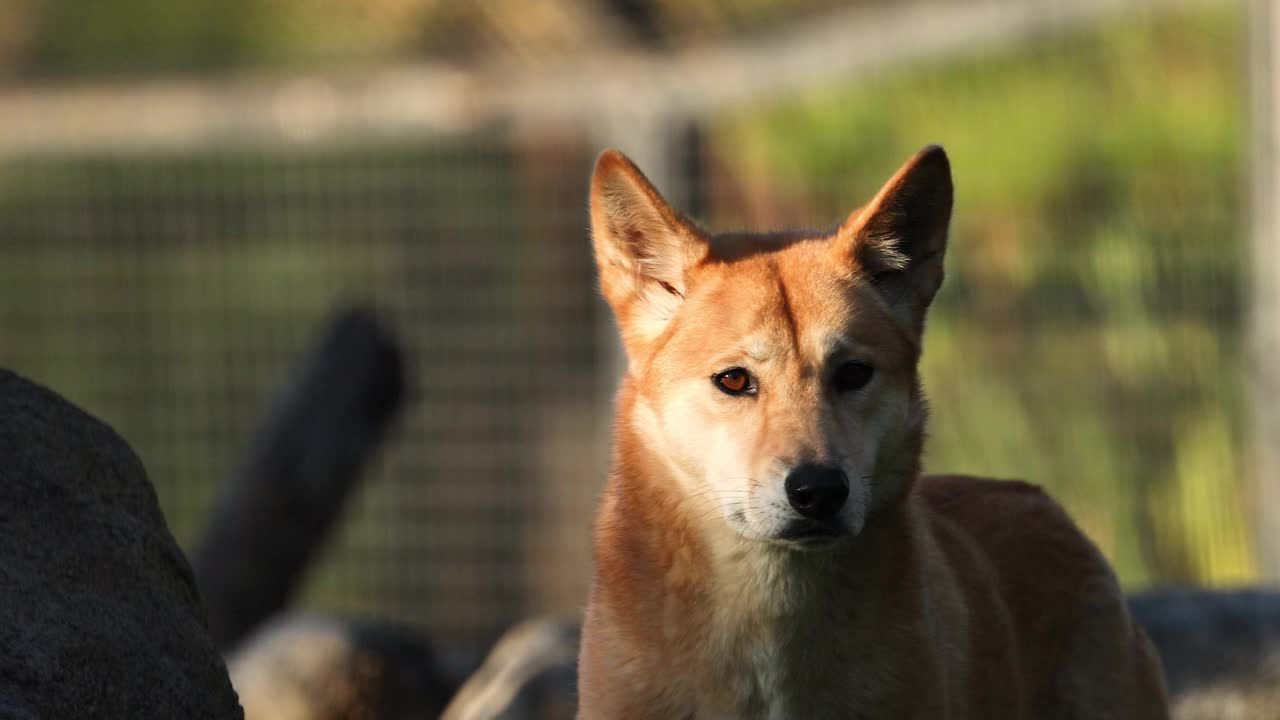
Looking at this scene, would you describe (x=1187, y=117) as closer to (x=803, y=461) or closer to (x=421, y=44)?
(x=421, y=44)

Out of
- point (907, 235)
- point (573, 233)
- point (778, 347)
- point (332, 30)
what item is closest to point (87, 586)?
point (778, 347)

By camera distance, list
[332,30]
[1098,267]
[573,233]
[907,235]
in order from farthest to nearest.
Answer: [332,30] → [573,233] → [1098,267] → [907,235]

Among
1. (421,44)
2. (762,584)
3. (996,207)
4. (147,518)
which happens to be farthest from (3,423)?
(421,44)

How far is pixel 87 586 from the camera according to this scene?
3.72 metres

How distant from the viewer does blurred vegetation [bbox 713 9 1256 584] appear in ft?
27.1

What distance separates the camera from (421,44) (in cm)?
1048

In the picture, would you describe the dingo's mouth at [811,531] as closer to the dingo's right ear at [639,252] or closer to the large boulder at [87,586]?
the dingo's right ear at [639,252]

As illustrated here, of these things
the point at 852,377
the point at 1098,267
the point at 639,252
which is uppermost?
the point at 639,252

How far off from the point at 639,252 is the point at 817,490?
2.90ft

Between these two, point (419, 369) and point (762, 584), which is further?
point (419, 369)

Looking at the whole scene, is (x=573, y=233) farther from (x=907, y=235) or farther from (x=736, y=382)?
(x=736, y=382)

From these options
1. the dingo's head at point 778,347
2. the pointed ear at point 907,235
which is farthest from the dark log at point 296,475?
the pointed ear at point 907,235

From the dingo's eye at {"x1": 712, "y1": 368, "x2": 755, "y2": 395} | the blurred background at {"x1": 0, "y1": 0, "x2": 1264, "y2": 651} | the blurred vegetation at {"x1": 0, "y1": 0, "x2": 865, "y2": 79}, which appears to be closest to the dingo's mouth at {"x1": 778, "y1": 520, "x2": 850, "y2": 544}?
the dingo's eye at {"x1": 712, "y1": 368, "x2": 755, "y2": 395}

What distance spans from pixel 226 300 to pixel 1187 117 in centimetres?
490
